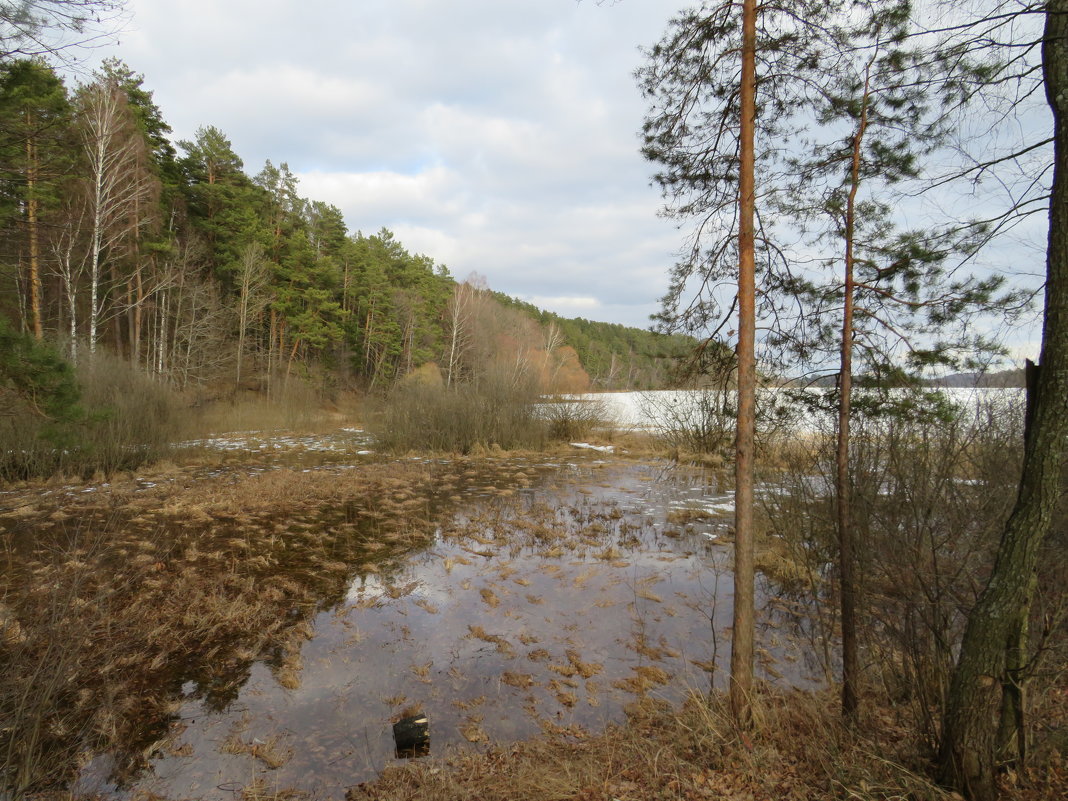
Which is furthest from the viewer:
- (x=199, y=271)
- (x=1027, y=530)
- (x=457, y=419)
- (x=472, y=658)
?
(x=199, y=271)

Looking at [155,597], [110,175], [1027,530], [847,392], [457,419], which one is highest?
[110,175]

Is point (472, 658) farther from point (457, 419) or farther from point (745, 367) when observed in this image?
point (457, 419)

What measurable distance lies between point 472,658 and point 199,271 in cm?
2541

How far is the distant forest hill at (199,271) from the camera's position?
10219mm

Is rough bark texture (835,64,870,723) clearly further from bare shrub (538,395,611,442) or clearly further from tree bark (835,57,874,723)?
bare shrub (538,395,611,442)

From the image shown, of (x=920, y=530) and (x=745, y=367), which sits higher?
(x=745, y=367)

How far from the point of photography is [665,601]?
22.0 ft

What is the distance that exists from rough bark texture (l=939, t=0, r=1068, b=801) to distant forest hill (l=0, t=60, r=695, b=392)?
256 centimetres

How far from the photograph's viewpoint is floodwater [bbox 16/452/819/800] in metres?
3.72

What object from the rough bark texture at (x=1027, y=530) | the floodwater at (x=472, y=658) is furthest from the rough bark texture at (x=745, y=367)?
the rough bark texture at (x=1027, y=530)

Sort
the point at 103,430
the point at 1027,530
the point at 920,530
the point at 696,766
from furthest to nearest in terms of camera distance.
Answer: the point at 103,430 < the point at 920,530 < the point at 696,766 < the point at 1027,530

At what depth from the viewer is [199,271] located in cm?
2403

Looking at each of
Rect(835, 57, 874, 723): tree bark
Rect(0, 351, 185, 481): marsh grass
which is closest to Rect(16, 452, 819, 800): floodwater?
Rect(835, 57, 874, 723): tree bark

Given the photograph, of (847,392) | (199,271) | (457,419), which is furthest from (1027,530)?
(199,271)
